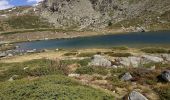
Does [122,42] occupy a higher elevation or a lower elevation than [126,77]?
lower

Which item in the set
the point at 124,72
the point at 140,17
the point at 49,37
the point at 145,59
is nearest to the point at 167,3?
the point at 140,17

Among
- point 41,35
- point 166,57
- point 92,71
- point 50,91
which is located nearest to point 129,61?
point 166,57

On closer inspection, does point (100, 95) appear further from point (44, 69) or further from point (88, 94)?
point (44, 69)

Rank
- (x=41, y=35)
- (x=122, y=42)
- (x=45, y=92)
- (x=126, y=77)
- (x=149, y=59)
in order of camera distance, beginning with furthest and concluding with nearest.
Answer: (x=41, y=35), (x=122, y=42), (x=149, y=59), (x=126, y=77), (x=45, y=92)

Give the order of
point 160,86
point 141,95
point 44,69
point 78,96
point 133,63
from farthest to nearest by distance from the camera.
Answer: point 133,63 < point 44,69 < point 160,86 < point 141,95 < point 78,96

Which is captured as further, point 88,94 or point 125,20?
point 125,20

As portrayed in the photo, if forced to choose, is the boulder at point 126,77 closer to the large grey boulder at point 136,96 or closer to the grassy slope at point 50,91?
the grassy slope at point 50,91

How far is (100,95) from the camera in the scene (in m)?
24.1

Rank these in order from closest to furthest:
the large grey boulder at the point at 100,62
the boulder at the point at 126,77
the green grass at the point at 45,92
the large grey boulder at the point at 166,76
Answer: the green grass at the point at 45,92, the large grey boulder at the point at 166,76, the boulder at the point at 126,77, the large grey boulder at the point at 100,62

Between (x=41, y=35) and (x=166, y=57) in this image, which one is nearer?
(x=166, y=57)

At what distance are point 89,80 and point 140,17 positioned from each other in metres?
168

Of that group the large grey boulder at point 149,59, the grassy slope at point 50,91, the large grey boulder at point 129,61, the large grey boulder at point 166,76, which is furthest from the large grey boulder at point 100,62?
the grassy slope at point 50,91

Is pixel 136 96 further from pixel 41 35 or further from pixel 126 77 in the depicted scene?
pixel 41 35

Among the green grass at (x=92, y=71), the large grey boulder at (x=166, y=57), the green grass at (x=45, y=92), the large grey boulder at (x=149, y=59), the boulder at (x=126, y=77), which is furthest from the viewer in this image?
the large grey boulder at (x=166, y=57)
